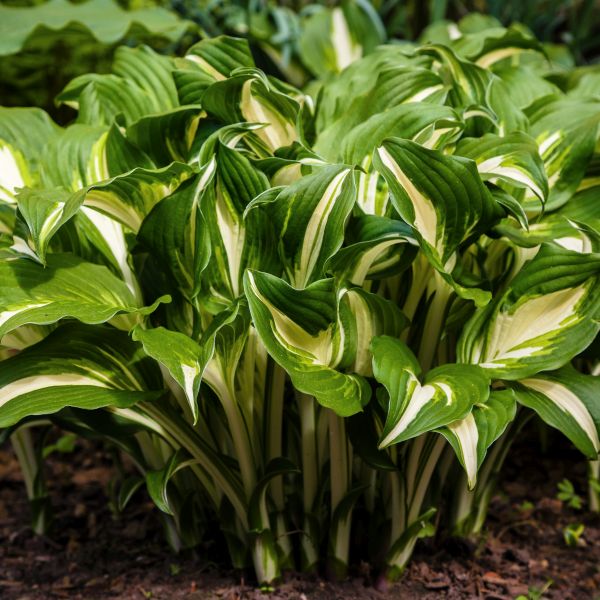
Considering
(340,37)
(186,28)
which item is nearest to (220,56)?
(186,28)

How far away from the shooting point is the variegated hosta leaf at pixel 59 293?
0.97m

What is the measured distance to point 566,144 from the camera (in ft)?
4.13

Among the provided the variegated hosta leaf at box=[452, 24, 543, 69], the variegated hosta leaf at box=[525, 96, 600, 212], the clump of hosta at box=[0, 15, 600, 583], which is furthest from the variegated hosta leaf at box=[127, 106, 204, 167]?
the variegated hosta leaf at box=[452, 24, 543, 69]

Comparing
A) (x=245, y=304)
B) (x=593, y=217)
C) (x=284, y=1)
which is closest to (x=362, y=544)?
(x=245, y=304)

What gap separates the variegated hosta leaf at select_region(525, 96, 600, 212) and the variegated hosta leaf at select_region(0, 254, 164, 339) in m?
0.67

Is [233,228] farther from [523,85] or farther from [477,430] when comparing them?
[523,85]

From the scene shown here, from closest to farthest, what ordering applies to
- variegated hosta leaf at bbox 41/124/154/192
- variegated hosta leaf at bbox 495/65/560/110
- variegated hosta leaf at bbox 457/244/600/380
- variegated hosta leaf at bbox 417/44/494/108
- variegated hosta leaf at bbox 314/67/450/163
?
variegated hosta leaf at bbox 457/244/600/380 < variegated hosta leaf at bbox 314/67/450/163 < variegated hosta leaf at bbox 41/124/154/192 < variegated hosta leaf at bbox 417/44/494/108 < variegated hosta leaf at bbox 495/65/560/110

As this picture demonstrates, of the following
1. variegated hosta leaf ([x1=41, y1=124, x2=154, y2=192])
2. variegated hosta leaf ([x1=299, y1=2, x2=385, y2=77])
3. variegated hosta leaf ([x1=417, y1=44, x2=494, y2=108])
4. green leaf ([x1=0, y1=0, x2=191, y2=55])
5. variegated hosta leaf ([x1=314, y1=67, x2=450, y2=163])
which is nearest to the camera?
variegated hosta leaf ([x1=314, y1=67, x2=450, y2=163])

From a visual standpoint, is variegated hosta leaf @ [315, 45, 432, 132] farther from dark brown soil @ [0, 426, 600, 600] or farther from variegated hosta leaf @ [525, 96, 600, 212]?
dark brown soil @ [0, 426, 600, 600]

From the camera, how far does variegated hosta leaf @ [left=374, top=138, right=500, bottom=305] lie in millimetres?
1005

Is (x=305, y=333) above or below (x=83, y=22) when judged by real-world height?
below

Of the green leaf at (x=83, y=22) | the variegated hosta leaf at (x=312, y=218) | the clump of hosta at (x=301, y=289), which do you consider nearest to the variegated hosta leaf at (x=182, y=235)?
the clump of hosta at (x=301, y=289)

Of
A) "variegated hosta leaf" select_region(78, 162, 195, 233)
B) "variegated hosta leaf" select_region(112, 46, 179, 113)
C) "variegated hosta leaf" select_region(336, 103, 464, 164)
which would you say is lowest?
"variegated hosta leaf" select_region(78, 162, 195, 233)

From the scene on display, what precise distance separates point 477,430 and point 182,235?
50cm
